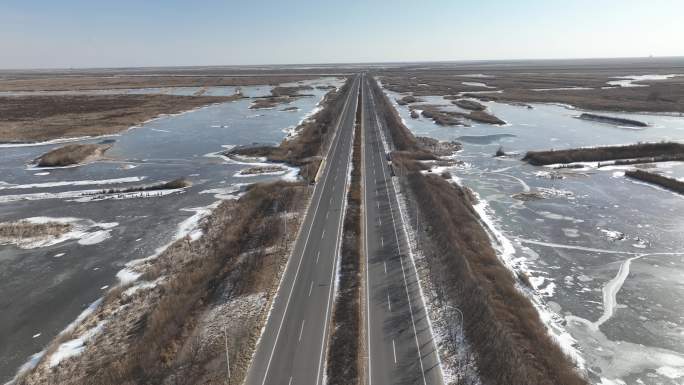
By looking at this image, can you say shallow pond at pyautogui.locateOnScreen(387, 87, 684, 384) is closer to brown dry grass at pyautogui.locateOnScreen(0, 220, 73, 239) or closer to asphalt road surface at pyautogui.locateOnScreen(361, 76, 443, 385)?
asphalt road surface at pyautogui.locateOnScreen(361, 76, 443, 385)

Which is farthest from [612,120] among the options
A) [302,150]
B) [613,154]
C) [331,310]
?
[331,310]

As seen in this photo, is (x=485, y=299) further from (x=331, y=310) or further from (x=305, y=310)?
(x=305, y=310)

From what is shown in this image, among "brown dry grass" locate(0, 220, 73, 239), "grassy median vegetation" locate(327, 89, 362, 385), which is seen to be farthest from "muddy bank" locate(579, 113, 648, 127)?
"brown dry grass" locate(0, 220, 73, 239)

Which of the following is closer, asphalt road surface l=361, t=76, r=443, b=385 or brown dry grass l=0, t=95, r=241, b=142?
asphalt road surface l=361, t=76, r=443, b=385

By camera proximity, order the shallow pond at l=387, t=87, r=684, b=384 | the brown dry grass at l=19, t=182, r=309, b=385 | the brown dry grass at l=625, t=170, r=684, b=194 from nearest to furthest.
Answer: the brown dry grass at l=19, t=182, r=309, b=385, the shallow pond at l=387, t=87, r=684, b=384, the brown dry grass at l=625, t=170, r=684, b=194

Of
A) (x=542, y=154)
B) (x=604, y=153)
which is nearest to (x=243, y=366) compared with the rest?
(x=542, y=154)

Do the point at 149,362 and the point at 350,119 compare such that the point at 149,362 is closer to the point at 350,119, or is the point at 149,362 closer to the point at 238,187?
the point at 238,187

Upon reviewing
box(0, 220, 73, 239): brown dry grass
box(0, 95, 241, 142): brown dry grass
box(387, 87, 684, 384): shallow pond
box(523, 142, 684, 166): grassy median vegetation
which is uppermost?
box(0, 95, 241, 142): brown dry grass

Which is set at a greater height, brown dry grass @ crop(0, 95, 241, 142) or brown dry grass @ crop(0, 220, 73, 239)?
brown dry grass @ crop(0, 95, 241, 142)
